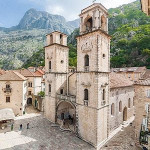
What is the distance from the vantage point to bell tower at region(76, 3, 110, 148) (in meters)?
18.6

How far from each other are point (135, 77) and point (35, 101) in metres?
35.6

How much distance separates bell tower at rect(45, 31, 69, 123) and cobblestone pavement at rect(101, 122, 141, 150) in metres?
11.6

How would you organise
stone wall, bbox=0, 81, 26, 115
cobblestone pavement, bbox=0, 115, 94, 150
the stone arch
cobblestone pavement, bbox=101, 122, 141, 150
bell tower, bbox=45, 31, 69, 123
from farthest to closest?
stone wall, bbox=0, 81, 26, 115, bell tower, bbox=45, 31, 69, 123, the stone arch, cobblestone pavement, bbox=101, 122, 141, 150, cobblestone pavement, bbox=0, 115, 94, 150

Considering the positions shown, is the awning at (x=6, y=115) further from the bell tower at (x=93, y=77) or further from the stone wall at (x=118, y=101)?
the stone wall at (x=118, y=101)

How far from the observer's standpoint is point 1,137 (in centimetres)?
2033

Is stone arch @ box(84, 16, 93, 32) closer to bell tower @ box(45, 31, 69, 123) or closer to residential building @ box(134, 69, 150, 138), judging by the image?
bell tower @ box(45, 31, 69, 123)

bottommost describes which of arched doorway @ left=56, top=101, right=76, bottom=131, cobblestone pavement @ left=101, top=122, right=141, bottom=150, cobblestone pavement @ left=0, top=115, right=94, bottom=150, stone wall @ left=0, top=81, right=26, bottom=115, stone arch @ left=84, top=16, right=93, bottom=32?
cobblestone pavement @ left=101, top=122, right=141, bottom=150

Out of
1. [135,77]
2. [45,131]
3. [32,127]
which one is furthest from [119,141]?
[135,77]

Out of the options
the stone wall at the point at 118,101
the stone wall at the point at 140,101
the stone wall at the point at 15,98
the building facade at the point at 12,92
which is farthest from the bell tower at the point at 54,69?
the stone wall at the point at 140,101

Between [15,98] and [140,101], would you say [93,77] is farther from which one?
[15,98]

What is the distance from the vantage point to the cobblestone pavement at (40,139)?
1805cm

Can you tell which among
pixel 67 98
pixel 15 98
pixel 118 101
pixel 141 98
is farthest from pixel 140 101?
pixel 15 98

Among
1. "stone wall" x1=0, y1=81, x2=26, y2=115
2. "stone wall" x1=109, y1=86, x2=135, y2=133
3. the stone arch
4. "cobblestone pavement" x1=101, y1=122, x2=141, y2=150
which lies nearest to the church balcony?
"stone wall" x1=109, y1=86, x2=135, y2=133

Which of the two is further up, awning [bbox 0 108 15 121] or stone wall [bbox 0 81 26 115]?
stone wall [bbox 0 81 26 115]
